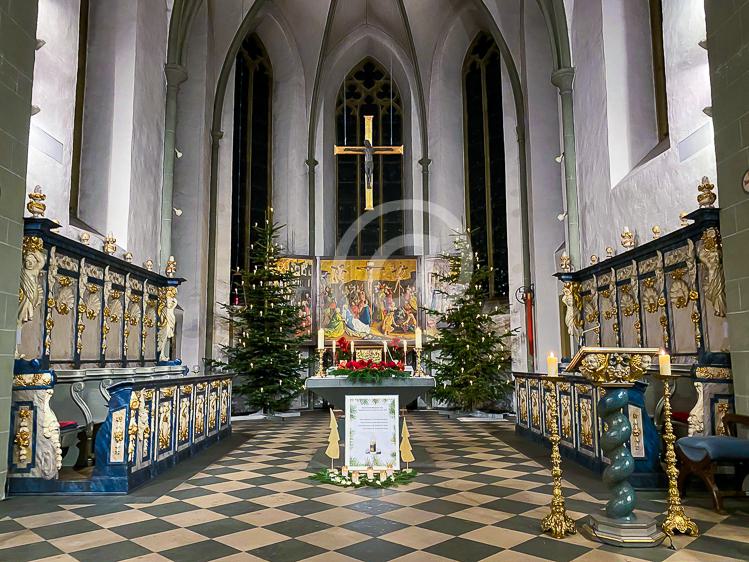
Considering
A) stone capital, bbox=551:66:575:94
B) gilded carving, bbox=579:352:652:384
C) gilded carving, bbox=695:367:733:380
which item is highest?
stone capital, bbox=551:66:575:94

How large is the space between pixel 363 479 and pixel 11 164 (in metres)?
4.47

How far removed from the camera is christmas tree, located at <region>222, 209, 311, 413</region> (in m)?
13.1

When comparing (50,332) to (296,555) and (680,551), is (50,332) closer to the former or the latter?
(296,555)

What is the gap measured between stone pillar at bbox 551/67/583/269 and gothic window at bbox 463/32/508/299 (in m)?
3.93

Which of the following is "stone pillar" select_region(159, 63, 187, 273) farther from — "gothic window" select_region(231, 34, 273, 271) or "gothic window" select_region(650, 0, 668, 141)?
"gothic window" select_region(650, 0, 668, 141)

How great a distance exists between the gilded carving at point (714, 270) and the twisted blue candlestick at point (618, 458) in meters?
2.62

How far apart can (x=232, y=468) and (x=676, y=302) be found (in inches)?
225

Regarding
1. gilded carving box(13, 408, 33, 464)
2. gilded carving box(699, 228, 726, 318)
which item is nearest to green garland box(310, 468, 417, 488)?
gilded carving box(13, 408, 33, 464)

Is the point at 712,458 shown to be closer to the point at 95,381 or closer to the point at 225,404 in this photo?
the point at 95,381

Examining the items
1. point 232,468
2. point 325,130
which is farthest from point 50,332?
point 325,130

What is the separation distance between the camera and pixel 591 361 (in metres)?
4.08

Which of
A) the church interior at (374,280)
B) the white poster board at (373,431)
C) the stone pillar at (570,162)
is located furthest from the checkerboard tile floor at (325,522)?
the stone pillar at (570,162)

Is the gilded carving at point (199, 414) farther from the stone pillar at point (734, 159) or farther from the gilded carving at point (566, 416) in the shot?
the stone pillar at point (734, 159)

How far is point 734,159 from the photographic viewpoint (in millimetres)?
5715
